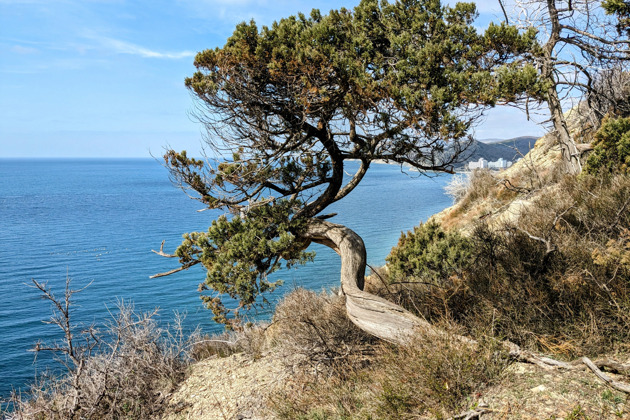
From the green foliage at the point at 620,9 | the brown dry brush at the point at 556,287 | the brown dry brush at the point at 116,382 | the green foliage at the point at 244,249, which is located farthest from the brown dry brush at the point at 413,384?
the green foliage at the point at 620,9

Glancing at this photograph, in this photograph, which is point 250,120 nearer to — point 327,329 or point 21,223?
point 327,329

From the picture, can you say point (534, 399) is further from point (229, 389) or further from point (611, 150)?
point (611, 150)

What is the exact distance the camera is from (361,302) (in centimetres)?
605

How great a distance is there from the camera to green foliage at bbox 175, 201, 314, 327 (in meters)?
6.30

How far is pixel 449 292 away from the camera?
7.00 metres

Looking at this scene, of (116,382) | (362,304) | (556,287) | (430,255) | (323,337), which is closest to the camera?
(556,287)

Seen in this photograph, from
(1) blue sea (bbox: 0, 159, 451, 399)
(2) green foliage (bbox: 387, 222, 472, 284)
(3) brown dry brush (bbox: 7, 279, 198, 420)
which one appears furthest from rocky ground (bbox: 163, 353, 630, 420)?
(2) green foliage (bbox: 387, 222, 472, 284)

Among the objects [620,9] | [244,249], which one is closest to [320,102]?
[244,249]

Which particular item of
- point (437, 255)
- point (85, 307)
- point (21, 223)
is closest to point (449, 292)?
point (437, 255)

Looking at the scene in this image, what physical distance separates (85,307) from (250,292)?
14.3 metres

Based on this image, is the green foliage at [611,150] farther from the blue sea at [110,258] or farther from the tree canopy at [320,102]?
the blue sea at [110,258]

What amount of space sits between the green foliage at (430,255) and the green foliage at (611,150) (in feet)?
10.3

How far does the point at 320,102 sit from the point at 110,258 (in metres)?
23.5

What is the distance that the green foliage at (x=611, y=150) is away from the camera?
8.72 m
